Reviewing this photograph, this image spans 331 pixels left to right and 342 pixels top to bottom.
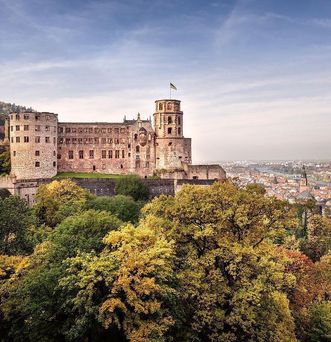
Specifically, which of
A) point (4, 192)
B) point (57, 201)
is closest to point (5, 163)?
point (4, 192)

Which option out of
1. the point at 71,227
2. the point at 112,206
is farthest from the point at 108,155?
the point at 71,227

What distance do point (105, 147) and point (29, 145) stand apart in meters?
15.1

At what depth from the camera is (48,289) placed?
2420 centimetres

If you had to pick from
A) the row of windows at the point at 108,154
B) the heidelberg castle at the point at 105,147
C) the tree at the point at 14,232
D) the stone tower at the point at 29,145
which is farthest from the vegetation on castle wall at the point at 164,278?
the row of windows at the point at 108,154

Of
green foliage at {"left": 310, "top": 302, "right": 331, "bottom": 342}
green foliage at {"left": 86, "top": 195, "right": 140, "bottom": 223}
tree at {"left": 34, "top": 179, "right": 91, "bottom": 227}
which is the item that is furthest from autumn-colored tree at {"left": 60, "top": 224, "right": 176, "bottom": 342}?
green foliage at {"left": 86, "top": 195, "right": 140, "bottom": 223}

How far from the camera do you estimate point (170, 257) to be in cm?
2484

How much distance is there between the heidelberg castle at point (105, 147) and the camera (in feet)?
245

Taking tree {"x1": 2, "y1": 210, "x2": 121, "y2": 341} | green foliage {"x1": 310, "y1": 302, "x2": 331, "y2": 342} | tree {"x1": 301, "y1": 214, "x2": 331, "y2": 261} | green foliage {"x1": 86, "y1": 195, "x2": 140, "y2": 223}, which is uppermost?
green foliage {"x1": 86, "y1": 195, "x2": 140, "y2": 223}

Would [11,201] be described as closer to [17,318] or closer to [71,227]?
[71,227]

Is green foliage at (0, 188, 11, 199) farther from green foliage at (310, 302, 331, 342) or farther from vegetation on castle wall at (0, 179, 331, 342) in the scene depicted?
green foliage at (310, 302, 331, 342)

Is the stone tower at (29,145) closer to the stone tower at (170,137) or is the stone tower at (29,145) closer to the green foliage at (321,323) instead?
the stone tower at (170,137)

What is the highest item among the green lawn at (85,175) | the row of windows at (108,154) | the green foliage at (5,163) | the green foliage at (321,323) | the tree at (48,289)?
the row of windows at (108,154)

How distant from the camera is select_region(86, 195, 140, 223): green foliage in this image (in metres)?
50.9

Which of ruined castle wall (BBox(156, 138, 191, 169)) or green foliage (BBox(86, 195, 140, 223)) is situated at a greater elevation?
ruined castle wall (BBox(156, 138, 191, 169))
